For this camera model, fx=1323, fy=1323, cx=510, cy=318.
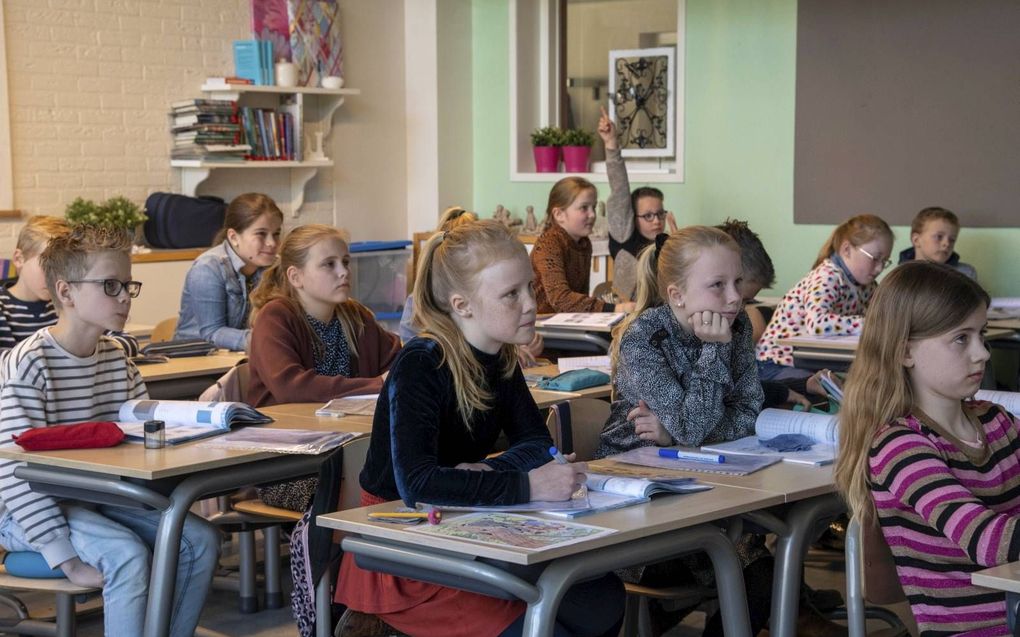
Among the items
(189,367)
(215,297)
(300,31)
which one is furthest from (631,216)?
(189,367)

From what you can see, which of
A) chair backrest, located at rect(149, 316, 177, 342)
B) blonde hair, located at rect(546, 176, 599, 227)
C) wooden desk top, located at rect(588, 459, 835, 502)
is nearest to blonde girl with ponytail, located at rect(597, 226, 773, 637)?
wooden desk top, located at rect(588, 459, 835, 502)

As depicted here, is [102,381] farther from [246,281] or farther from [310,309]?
[246,281]

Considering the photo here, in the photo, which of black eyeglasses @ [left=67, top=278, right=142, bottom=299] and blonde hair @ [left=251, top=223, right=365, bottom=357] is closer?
black eyeglasses @ [left=67, top=278, right=142, bottom=299]

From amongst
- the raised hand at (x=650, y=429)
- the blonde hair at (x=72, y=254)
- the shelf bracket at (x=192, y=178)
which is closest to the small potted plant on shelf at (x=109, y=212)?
the shelf bracket at (x=192, y=178)

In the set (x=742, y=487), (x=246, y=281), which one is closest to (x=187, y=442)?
(x=742, y=487)

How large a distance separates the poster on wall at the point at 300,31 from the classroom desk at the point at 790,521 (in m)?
5.87

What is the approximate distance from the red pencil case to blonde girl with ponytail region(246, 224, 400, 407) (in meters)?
0.79

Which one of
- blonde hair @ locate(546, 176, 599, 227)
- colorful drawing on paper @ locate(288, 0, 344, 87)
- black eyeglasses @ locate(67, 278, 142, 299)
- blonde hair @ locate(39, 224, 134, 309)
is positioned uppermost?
colorful drawing on paper @ locate(288, 0, 344, 87)

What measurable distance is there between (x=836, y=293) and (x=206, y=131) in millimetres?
3839

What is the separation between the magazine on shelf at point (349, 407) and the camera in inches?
135

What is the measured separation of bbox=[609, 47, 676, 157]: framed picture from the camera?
26.2 feet

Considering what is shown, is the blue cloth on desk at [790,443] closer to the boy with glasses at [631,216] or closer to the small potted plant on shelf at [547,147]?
the boy with glasses at [631,216]

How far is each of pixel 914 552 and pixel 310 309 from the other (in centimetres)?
224

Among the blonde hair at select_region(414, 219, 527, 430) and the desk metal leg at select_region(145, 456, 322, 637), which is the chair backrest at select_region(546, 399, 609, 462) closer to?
the blonde hair at select_region(414, 219, 527, 430)
